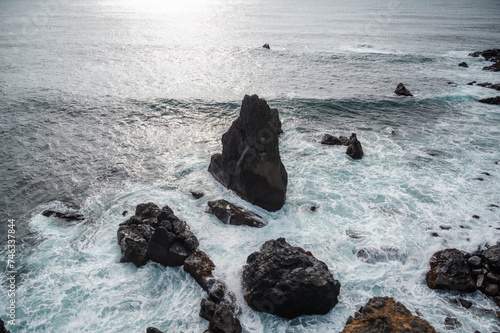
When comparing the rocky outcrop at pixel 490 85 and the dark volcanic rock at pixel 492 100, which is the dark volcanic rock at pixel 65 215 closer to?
the dark volcanic rock at pixel 492 100

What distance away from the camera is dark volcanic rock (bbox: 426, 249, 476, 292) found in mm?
14398

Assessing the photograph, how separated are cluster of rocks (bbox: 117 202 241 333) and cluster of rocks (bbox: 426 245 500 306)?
32.9 ft

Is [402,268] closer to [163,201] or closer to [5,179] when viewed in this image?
[163,201]

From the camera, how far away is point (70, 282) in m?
15.3

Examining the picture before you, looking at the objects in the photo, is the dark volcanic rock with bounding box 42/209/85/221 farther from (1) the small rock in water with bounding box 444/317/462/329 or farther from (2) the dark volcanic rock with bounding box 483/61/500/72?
(2) the dark volcanic rock with bounding box 483/61/500/72

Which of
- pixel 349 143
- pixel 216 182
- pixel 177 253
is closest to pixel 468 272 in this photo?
pixel 177 253

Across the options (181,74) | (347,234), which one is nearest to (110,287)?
(347,234)

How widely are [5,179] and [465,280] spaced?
30.4 meters

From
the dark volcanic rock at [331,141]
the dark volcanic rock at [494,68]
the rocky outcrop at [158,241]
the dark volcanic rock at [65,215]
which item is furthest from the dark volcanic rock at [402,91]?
the dark volcanic rock at [65,215]

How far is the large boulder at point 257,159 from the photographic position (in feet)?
65.3

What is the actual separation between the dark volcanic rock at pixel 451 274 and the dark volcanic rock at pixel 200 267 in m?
10.9

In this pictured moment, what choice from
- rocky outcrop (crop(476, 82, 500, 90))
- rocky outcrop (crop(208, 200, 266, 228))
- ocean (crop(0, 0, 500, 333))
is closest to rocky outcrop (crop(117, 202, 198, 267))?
ocean (crop(0, 0, 500, 333))

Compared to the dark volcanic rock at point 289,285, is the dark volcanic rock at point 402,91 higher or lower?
higher

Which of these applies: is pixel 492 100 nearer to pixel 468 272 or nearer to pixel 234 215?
pixel 468 272
